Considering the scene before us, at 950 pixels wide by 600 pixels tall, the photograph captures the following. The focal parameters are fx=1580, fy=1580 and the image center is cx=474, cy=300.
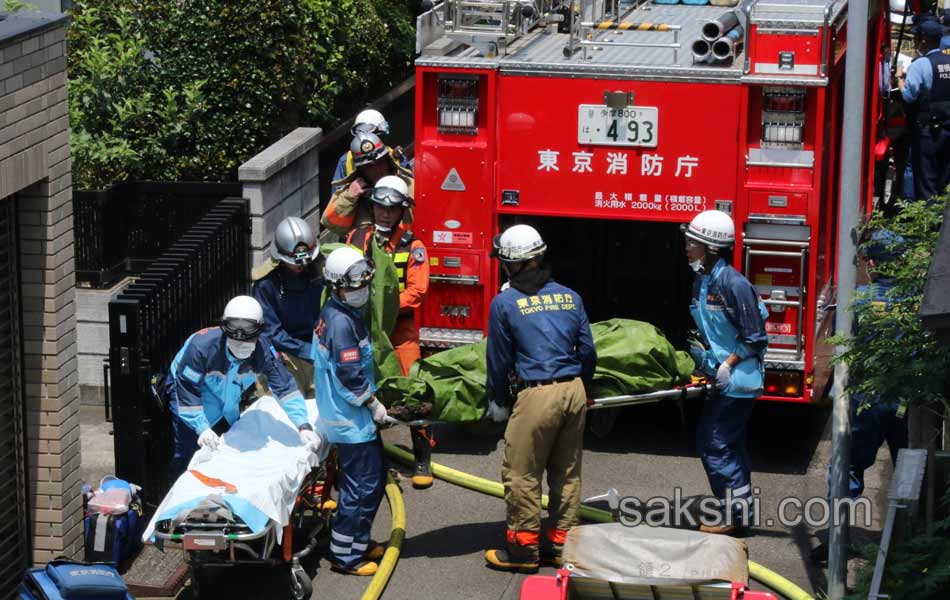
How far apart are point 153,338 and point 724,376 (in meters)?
3.44

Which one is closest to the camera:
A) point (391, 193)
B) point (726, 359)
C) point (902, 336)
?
point (902, 336)

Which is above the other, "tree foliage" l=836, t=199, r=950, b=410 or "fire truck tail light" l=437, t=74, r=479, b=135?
"fire truck tail light" l=437, t=74, r=479, b=135

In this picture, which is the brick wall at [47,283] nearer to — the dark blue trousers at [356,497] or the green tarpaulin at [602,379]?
the dark blue trousers at [356,497]

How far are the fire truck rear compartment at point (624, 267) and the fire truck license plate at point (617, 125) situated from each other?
1.63 meters

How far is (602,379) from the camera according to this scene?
9.91m

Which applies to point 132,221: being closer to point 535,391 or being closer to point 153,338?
point 153,338

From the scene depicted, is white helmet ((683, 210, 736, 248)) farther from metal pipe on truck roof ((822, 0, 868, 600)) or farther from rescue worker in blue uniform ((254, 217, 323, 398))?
rescue worker in blue uniform ((254, 217, 323, 398))

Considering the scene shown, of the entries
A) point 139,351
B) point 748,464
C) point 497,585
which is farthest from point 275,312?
point 748,464

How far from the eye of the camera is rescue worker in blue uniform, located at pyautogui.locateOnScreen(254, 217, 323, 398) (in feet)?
32.2

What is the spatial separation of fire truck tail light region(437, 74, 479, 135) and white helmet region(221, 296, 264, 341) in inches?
91.5

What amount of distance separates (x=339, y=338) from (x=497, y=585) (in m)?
1.65

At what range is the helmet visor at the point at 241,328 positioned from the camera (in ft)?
28.9

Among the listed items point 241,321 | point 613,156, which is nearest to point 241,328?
point 241,321
